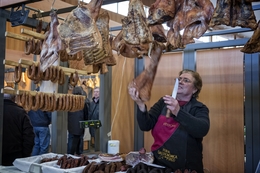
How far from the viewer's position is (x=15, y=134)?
3.65 m

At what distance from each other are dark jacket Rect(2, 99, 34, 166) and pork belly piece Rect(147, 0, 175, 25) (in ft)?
7.91

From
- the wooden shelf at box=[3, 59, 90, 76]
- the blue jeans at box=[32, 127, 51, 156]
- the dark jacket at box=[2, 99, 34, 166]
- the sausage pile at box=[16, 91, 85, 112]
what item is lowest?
the blue jeans at box=[32, 127, 51, 156]

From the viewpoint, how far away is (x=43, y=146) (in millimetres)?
5703

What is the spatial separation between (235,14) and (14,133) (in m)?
2.94

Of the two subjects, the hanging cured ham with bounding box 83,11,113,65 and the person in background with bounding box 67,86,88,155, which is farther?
the person in background with bounding box 67,86,88,155

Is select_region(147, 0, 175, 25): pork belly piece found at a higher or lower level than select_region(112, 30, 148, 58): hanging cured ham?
higher

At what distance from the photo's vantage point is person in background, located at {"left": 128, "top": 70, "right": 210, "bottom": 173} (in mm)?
2486

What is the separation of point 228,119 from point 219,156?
0.50 metres

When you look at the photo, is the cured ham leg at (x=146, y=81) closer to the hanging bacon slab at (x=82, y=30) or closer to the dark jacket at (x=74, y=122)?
the hanging bacon slab at (x=82, y=30)

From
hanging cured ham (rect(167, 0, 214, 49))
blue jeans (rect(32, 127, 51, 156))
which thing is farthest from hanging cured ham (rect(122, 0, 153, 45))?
blue jeans (rect(32, 127, 51, 156))

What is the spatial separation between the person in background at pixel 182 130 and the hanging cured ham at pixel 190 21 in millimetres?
674

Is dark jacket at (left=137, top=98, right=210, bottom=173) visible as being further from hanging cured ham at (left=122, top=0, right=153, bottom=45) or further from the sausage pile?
the sausage pile

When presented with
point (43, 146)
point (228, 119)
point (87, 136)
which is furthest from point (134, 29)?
point (87, 136)

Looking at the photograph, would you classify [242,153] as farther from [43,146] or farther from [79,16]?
[43,146]
